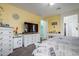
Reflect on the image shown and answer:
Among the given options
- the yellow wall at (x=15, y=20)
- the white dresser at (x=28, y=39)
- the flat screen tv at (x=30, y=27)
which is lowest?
the white dresser at (x=28, y=39)

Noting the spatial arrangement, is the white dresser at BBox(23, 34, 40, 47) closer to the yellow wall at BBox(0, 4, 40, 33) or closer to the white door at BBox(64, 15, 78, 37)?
the yellow wall at BBox(0, 4, 40, 33)

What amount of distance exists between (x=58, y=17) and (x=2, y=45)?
209 cm

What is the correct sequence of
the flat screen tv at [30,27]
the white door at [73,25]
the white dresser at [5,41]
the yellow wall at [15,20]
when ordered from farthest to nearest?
the flat screen tv at [30,27] → the yellow wall at [15,20] → the white door at [73,25] → the white dresser at [5,41]

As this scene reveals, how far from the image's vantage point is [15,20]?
143 inches

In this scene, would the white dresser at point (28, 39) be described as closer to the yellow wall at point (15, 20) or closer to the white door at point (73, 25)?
the yellow wall at point (15, 20)

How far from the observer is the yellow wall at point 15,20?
10.4 feet

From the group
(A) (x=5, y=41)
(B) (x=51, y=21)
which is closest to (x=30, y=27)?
(B) (x=51, y=21)

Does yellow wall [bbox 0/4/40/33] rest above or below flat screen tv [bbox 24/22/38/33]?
above

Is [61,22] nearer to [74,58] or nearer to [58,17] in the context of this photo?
[58,17]

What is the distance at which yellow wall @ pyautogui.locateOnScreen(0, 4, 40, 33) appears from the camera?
10.4 feet

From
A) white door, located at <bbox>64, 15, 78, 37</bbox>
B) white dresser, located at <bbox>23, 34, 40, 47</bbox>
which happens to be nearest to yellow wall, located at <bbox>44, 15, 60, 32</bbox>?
white door, located at <bbox>64, 15, 78, 37</bbox>

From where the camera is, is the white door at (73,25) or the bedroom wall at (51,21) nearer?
the white door at (73,25)

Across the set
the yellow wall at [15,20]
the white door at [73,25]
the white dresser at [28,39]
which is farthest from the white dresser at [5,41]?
the white door at [73,25]

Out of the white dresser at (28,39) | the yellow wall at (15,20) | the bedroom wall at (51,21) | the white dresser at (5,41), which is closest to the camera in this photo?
the white dresser at (5,41)
